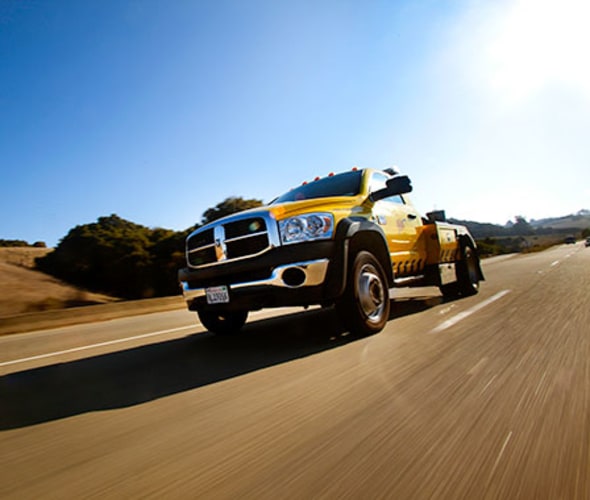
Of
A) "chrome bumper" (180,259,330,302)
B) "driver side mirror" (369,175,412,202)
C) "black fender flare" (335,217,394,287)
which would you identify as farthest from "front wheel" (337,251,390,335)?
"driver side mirror" (369,175,412,202)

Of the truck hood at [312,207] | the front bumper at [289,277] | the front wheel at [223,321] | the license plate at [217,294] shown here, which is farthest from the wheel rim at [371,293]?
the front wheel at [223,321]

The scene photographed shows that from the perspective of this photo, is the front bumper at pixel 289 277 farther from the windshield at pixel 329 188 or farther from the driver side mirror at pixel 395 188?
the windshield at pixel 329 188

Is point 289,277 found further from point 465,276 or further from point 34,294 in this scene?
point 34,294

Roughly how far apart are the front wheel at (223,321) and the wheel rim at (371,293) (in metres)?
1.71

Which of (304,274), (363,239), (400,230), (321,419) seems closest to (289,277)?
(304,274)

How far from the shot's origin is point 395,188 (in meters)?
4.43

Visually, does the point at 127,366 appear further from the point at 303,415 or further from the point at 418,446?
the point at 418,446

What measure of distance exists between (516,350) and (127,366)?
11.0ft

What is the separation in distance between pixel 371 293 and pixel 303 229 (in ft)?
3.42

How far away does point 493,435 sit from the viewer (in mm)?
1662

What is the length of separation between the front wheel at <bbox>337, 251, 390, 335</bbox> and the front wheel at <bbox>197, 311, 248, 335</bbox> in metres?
1.65

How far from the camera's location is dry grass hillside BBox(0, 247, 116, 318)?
32.0 ft

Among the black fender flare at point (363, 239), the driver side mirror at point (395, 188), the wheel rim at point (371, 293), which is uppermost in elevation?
the driver side mirror at point (395, 188)

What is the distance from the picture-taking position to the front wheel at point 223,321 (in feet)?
15.7
